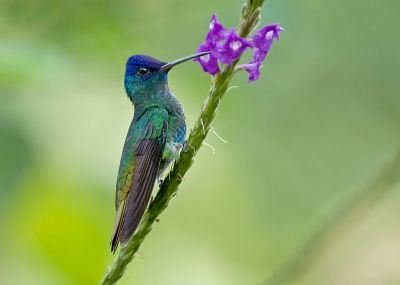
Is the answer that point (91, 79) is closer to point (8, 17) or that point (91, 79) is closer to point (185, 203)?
point (8, 17)

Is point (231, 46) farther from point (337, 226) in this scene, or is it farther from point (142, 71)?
point (142, 71)

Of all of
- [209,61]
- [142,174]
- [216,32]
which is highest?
[216,32]

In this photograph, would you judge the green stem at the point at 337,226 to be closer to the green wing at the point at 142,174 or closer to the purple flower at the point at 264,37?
the green wing at the point at 142,174

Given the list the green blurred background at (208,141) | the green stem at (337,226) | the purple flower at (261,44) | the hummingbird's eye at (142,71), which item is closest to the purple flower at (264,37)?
the purple flower at (261,44)

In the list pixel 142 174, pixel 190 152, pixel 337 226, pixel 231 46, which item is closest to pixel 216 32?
pixel 231 46

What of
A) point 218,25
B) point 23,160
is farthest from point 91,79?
point 218,25

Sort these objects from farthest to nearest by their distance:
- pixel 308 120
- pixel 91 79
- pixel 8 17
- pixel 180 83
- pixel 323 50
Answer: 1. pixel 308 120
2. pixel 323 50
3. pixel 180 83
4. pixel 91 79
5. pixel 8 17

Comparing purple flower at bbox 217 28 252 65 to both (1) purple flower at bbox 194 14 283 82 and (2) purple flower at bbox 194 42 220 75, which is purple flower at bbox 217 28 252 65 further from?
(2) purple flower at bbox 194 42 220 75
